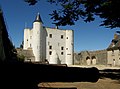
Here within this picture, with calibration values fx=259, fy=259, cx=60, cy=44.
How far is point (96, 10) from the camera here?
2009 centimetres

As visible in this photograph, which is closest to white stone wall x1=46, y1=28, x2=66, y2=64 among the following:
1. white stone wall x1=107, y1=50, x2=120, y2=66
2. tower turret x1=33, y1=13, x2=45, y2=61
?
tower turret x1=33, y1=13, x2=45, y2=61

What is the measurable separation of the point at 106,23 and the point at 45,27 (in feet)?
170

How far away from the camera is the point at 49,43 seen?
234 feet

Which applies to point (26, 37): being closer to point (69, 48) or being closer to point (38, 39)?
point (38, 39)

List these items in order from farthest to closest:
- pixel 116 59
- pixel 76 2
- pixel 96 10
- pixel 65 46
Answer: pixel 65 46, pixel 116 59, pixel 76 2, pixel 96 10

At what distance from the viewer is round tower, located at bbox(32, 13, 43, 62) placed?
Result: 67375 mm

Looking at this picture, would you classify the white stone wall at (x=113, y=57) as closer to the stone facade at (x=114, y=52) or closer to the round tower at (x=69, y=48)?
the stone facade at (x=114, y=52)

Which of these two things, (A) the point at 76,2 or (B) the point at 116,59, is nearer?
(A) the point at 76,2

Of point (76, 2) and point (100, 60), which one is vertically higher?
point (76, 2)

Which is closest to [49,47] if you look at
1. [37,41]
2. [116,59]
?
[37,41]

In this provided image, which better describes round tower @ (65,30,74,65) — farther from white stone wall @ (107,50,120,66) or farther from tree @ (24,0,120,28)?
tree @ (24,0,120,28)

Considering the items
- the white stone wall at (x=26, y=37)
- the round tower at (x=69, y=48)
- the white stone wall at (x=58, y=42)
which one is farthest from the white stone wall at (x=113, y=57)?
the white stone wall at (x=26, y=37)

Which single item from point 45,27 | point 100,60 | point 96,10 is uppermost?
point 45,27

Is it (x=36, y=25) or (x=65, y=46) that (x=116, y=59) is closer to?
(x=65, y=46)
